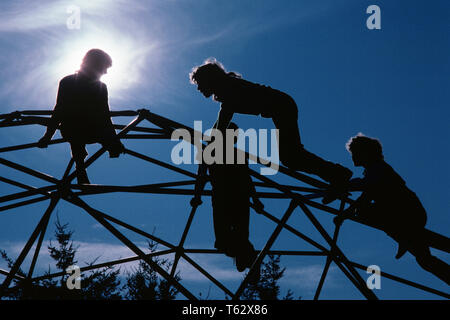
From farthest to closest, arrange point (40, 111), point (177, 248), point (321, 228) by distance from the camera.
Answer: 1. point (177, 248)
2. point (40, 111)
3. point (321, 228)

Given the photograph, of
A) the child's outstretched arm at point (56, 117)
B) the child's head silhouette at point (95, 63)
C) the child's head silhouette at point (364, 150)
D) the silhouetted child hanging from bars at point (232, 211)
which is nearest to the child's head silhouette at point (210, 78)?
the silhouetted child hanging from bars at point (232, 211)

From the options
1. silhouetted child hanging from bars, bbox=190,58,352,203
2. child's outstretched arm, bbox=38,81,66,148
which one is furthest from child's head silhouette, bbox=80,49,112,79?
silhouetted child hanging from bars, bbox=190,58,352,203

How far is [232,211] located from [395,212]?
87.1 inches

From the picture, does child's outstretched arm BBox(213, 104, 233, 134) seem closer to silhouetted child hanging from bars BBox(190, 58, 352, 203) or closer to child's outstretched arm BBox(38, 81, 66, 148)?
silhouetted child hanging from bars BBox(190, 58, 352, 203)

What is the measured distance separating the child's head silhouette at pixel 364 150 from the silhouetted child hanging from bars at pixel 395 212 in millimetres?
347

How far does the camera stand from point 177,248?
267 inches

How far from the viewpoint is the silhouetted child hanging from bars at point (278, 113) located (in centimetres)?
536

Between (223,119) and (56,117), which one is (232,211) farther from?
(56,117)

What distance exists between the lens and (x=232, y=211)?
17.0ft

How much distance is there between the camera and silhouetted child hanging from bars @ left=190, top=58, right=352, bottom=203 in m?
5.36

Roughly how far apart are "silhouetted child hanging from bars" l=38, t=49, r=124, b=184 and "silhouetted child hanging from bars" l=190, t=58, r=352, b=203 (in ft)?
4.60
